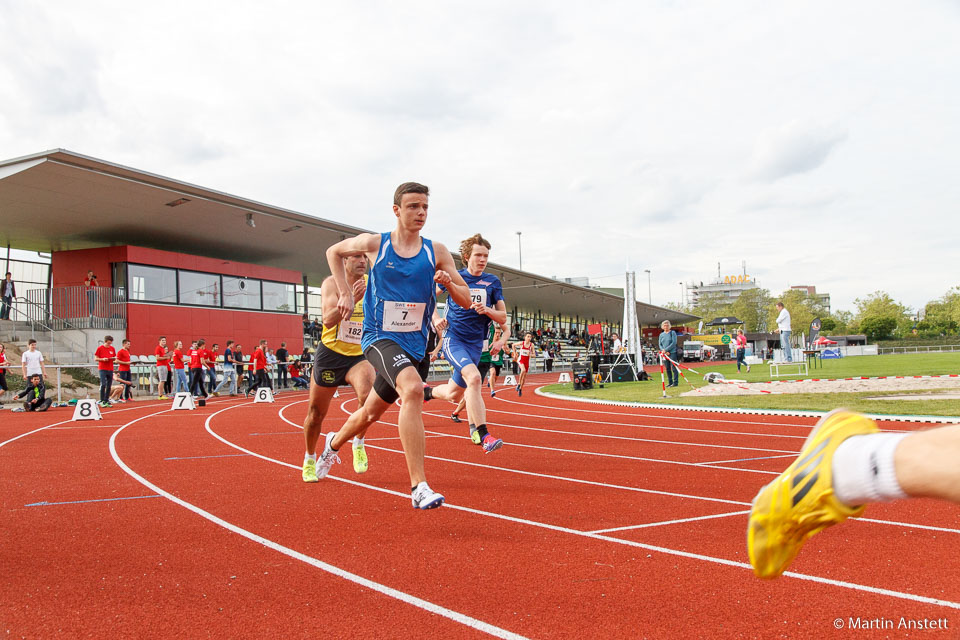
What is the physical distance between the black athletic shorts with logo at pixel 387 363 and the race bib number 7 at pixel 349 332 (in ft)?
3.48

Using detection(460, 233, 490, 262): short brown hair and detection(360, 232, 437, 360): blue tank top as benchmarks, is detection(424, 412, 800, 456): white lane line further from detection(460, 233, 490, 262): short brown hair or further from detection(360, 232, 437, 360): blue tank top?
detection(360, 232, 437, 360): blue tank top

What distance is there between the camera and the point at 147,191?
67.4 feet

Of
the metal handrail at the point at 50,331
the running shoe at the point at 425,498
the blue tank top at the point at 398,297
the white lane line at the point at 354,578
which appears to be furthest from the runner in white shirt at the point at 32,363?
the running shoe at the point at 425,498

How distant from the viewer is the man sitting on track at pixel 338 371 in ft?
17.5

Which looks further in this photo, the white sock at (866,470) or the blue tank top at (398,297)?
the blue tank top at (398,297)

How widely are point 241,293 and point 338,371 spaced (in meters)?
24.9

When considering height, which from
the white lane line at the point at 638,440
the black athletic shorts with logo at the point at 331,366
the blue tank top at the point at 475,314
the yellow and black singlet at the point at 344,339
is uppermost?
the blue tank top at the point at 475,314

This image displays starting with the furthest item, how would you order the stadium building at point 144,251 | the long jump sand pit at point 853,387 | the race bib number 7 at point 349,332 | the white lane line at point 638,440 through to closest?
the stadium building at point 144,251 → the long jump sand pit at point 853,387 → the white lane line at point 638,440 → the race bib number 7 at point 349,332

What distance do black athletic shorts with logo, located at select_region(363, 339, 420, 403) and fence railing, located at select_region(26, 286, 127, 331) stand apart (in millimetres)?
22328

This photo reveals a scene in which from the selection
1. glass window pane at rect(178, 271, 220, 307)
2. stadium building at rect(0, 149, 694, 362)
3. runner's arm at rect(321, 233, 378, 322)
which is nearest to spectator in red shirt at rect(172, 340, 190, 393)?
stadium building at rect(0, 149, 694, 362)

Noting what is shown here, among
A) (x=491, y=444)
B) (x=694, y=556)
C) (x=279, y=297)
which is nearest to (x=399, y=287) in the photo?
(x=491, y=444)

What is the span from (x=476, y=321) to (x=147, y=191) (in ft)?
56.6

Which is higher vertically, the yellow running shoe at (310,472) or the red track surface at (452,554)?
the yellow running shoe at (310,472)

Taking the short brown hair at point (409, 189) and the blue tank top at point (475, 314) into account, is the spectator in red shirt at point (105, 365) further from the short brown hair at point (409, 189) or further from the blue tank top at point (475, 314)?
the short brown hair at point (409, 189)
